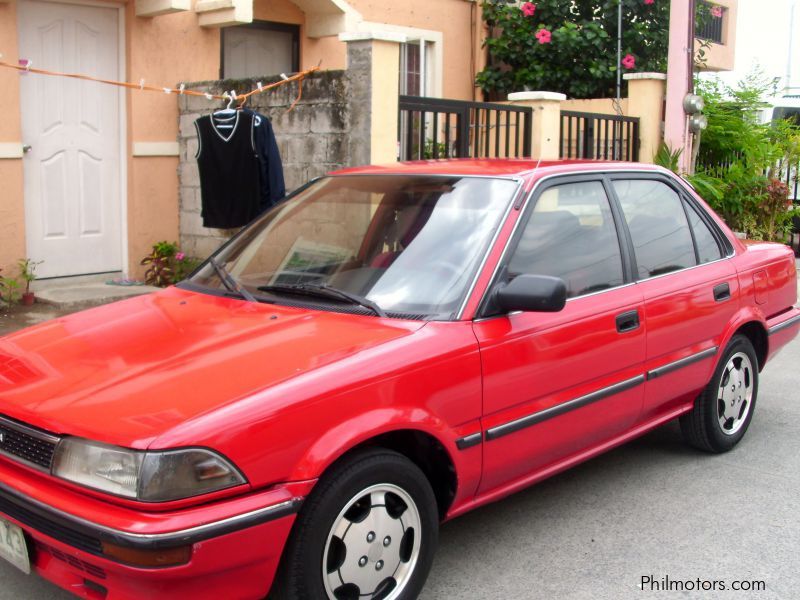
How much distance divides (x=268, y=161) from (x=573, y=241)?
14.1 ft

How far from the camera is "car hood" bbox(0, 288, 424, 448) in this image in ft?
9.97

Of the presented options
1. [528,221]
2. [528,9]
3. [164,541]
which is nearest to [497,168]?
[528,221]

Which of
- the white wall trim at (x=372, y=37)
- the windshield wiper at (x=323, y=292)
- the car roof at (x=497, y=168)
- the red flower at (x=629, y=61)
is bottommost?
the windshield wiper at (x=323, y=292)

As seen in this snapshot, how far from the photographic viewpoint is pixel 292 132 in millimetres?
8594

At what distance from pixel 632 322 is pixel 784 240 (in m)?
10.00

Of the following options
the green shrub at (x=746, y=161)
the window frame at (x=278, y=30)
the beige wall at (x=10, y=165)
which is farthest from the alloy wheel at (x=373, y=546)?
the green shrub at (x=746, y=161)

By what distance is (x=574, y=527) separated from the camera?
14.4 ft

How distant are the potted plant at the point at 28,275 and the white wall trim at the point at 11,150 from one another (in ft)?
2.97

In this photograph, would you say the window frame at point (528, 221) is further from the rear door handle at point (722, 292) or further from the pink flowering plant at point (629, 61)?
the pink flowering plant at point (629, 61)

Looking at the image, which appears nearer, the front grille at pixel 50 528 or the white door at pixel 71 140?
the front grille at pixel 50 528

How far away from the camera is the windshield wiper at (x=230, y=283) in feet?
13.7

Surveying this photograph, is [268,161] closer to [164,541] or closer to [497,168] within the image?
[497,168]

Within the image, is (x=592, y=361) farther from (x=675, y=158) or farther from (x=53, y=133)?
(x=675, y=158)

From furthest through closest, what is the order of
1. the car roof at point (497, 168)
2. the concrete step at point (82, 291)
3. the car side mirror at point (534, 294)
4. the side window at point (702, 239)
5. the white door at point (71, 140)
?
the white door at point (71, 140) < the concrete step at point (82, 291) < the side window at point (702, 239) < the car roof at point (497, 168) < the car side mirror at point (534, 294)
